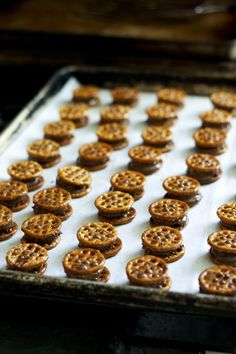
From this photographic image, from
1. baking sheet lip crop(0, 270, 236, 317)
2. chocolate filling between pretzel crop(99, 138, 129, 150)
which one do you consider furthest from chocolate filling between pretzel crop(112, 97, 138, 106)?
baking sheet lip crop(0, 270, 236, 317)

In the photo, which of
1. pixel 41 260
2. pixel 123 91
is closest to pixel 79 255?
pixel 41 260

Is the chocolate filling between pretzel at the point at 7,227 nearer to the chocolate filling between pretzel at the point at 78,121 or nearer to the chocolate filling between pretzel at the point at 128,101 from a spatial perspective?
the chocolate filling between pretzel at the point at 78,121

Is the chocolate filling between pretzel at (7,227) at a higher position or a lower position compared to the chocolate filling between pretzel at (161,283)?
higher

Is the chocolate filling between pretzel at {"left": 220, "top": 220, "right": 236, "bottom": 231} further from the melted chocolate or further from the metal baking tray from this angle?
the melted chocolate

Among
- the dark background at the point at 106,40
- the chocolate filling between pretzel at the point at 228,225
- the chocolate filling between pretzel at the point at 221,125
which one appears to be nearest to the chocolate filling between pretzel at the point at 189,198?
the chocolate filling between pretzel at the point at 228,225

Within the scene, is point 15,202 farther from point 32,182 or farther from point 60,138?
point 60,138

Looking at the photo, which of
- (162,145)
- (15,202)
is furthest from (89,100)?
(15,202)

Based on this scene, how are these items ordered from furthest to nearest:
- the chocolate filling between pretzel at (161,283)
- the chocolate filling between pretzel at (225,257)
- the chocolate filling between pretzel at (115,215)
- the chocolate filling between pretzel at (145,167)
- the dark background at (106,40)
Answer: the dark background at (106,40), the chocolate filling between pretzel at (145,167), the chocolate filling between pretzel at (115,215), the chocolate filling between pretzel at (225,257), the chocolate filling between pretzel at (161,283)

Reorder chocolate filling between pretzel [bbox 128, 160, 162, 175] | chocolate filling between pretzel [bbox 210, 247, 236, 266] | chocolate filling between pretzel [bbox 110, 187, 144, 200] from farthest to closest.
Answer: chocolate filling between pretzel [bbox 128, 160, 162, 175], chocolate filling between pretzel [bbox 110, 187, 144, 200], chocolate filling between pretzel [bbox 210, 247, 236, 266]

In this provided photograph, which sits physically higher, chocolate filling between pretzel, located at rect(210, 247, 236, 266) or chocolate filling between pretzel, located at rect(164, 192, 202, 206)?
chocolate filling between pretzel, located at rect(164, 192, 202, 206)

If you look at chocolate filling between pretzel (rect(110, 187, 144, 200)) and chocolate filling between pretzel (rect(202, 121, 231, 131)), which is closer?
chocolate filling between pretzel (rect(110, 187, 144, 200))
